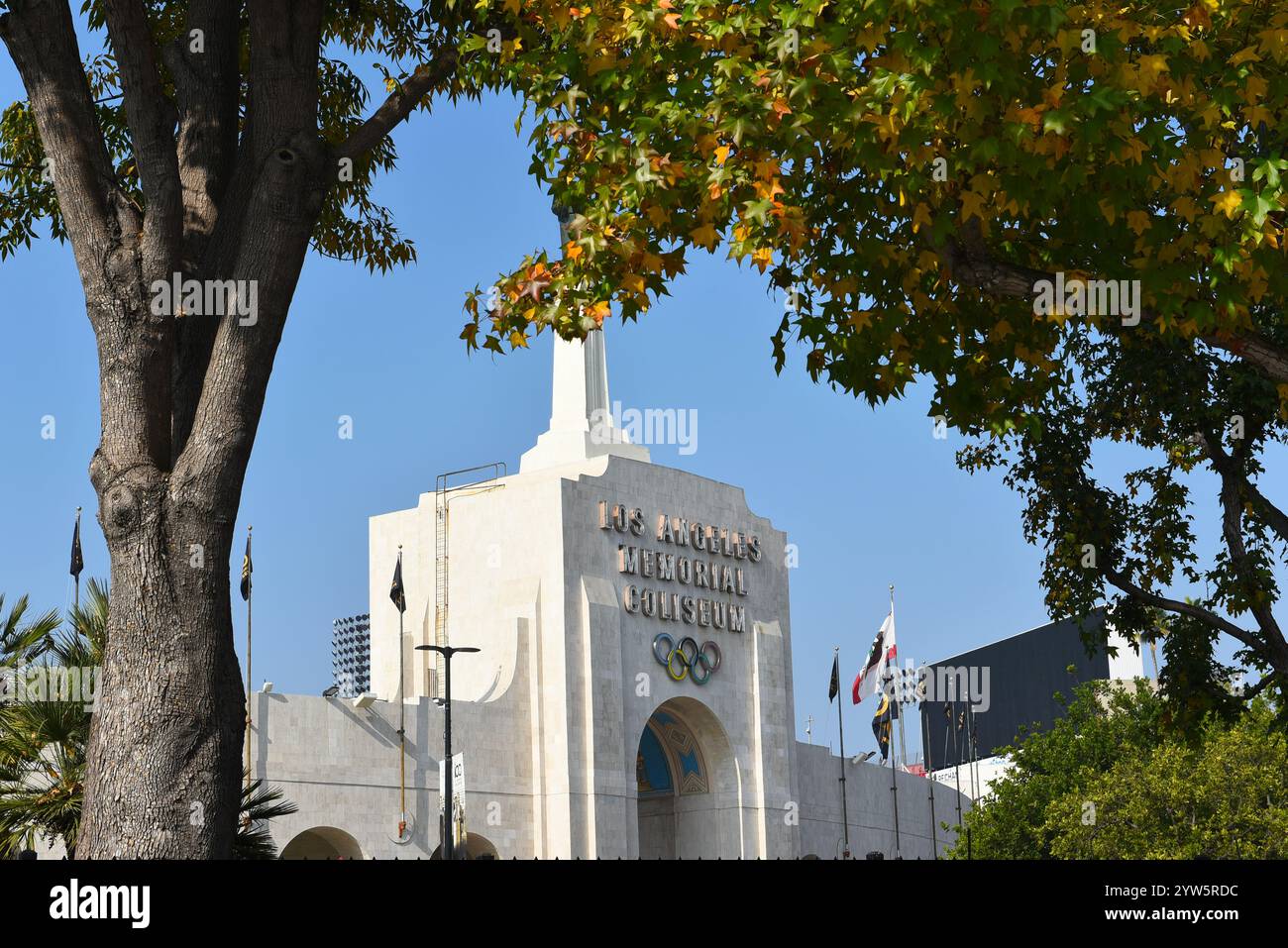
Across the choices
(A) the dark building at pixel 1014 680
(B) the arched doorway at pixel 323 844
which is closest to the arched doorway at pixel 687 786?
(B) the arched doorway at pixel 323 844

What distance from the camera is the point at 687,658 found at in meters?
55.7

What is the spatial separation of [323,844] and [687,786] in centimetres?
1637

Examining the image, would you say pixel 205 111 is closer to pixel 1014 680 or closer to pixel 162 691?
pixel 162 691

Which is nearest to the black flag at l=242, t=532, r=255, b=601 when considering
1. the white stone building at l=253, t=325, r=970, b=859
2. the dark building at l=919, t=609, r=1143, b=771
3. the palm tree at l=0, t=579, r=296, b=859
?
the white stone building at l=253, t=325, r=970, b=859

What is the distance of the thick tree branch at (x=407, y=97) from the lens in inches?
470

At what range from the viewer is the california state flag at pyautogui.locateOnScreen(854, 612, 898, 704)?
5944cm

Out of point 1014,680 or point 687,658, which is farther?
point 1014,680

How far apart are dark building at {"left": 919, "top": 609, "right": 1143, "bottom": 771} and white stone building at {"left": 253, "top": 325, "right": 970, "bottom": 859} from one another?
142 ft

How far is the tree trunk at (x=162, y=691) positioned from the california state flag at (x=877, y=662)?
5133 centimetres

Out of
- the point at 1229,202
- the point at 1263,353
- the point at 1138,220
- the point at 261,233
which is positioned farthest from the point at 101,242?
the point at 1263,353

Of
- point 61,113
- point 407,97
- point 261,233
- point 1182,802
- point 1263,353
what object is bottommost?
point 1182,802

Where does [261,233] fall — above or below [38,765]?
above

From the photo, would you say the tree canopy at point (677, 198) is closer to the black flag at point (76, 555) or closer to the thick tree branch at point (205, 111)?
the thick tree branch at point (205, 111)
